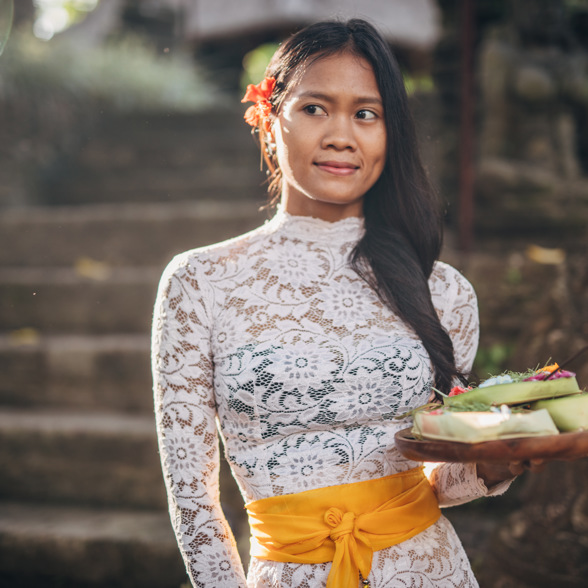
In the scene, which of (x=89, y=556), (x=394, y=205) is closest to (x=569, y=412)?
(x=394, y=205)

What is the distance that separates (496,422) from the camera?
49.4 inches

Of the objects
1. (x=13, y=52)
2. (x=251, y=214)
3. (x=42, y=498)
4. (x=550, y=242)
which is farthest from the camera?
(x=13, y=52)

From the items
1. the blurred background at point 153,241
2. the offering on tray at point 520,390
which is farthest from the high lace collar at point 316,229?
the offering on tray at point 520,390

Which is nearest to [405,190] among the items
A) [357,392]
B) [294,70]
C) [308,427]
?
[294,70]

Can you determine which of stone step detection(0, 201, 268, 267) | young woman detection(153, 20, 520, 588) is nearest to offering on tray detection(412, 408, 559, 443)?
young woman detection(153, 20, 520, 588)

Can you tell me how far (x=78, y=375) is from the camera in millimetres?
3631

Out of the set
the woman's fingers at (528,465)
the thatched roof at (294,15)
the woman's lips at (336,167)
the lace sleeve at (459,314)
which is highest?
the thatched roof at (294,15)

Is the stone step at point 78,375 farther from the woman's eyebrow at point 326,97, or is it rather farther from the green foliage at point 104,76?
the green foliage at point 104,76

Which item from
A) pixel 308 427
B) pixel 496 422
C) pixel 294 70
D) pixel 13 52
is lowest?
pixel 308 427

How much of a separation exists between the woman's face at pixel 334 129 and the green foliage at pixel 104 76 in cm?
406

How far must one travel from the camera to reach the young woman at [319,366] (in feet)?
5.21

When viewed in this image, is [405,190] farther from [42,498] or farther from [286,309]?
[42,498]

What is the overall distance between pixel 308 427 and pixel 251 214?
2881 millimetres

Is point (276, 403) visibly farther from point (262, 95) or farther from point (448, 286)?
point (262, 95)
